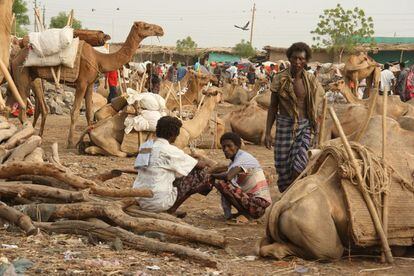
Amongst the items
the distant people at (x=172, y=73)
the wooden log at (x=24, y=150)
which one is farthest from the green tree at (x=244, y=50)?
the wooden log at (x=24, y=150)

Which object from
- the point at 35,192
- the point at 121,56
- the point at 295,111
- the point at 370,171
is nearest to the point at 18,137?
the point at 35,192

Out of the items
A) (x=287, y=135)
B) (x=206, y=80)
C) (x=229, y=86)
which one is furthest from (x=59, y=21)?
(x=287, y=135)

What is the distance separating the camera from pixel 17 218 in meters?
5.79

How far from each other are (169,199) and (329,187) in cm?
163

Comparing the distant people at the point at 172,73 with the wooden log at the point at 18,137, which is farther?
the distant people at the point at 172,73

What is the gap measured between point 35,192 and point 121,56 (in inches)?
319

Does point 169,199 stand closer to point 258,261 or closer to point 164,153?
point 164,153

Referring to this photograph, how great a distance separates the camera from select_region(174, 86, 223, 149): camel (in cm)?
1130

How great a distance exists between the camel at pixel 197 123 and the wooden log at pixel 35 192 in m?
4.87

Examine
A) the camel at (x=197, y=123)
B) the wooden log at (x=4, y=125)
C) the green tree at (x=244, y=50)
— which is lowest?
the green tree at (x=244, y=50)

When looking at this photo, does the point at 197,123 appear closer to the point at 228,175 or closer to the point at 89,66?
the point at 89,66

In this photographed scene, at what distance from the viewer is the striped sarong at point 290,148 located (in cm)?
717

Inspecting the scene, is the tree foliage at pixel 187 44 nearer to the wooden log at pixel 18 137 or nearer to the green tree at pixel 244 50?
the green tree at pixel 244 50

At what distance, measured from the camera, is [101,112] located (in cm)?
1270
